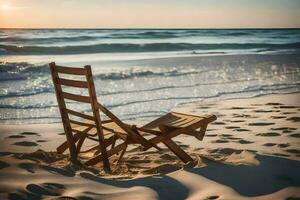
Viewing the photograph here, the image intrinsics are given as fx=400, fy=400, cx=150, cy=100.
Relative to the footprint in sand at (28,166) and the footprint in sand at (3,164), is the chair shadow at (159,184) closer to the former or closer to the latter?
the footprint in sand at (28,166)

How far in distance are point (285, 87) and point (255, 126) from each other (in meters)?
5.32

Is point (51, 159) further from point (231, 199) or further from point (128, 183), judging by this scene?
point (231, 199)

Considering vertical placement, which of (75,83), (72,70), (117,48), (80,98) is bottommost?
(80,98)

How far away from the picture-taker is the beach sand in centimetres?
369

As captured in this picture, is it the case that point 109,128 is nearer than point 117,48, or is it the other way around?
point 109,128

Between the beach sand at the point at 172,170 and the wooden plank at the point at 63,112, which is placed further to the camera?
the wooden plank at the point at 63,112

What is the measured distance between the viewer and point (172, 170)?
4465 millimetres

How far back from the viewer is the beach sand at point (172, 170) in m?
3.69

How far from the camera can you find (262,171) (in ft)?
14.1

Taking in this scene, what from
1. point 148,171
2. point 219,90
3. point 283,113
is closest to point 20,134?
point 148,171

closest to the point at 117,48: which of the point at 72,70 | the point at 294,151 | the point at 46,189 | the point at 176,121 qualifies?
the point at 294,151

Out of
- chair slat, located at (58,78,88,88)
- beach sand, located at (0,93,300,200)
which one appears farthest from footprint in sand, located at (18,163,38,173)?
chair slat, located at (58,78,88,88)

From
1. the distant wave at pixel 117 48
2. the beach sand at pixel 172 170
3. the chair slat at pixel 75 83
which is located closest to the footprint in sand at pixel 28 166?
the beach sand at pixel 172 170

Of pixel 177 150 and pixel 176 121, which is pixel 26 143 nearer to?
pixel 176 121
